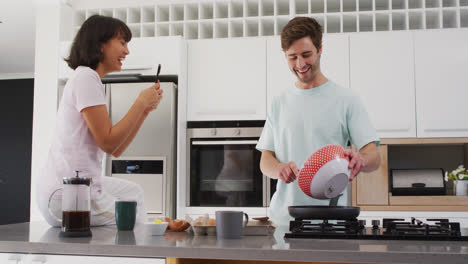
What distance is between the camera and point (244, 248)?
1.13 meters

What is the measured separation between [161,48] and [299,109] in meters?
1.83

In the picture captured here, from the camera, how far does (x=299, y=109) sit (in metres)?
2.02

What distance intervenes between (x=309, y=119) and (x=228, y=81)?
5.37ft

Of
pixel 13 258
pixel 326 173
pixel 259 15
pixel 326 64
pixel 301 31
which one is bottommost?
pixel 13 258

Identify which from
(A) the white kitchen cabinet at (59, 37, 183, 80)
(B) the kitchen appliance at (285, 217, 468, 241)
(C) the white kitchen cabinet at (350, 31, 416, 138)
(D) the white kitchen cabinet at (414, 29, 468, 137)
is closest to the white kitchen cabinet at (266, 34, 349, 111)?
(C) the white kitchen cabinet at (350, 31, 416, 138)

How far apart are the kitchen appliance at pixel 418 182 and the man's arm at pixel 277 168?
154 cm

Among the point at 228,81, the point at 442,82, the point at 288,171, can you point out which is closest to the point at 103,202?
the point at 288,171

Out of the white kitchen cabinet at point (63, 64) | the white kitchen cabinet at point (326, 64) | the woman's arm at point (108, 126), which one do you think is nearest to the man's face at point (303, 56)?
the woman's arm at point (108, 126)

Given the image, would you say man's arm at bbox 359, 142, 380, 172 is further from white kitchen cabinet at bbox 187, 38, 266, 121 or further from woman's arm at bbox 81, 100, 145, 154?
white kitchen cabinet at bbox 187, 38, 266, 121

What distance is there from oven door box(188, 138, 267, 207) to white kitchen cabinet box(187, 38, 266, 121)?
0.20 meters

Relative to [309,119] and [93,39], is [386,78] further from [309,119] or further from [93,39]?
[93,39]

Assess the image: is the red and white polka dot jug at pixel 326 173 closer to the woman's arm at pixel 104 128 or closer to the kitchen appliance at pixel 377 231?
the kitchen appliance at pixel 377 231

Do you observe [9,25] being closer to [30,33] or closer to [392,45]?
[30,33]

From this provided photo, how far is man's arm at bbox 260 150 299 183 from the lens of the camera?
5.62 ft
